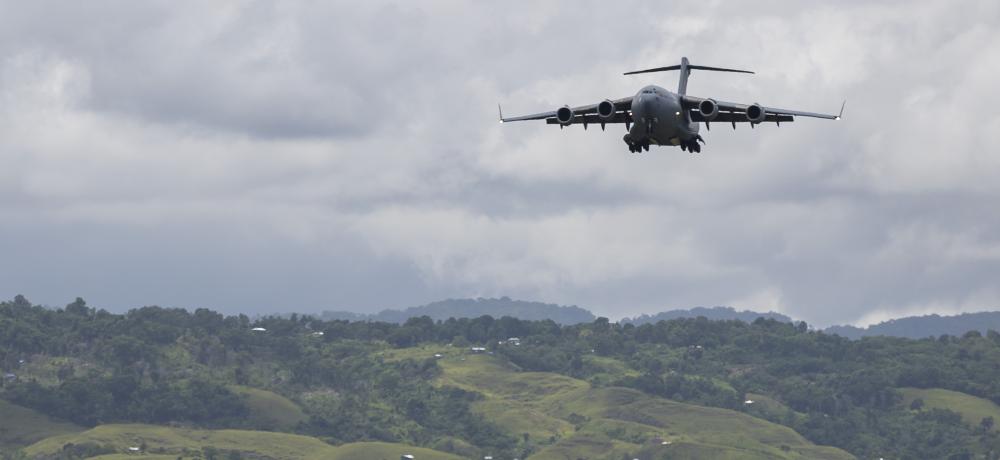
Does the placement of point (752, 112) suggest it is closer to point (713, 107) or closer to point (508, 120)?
point (713, 107)

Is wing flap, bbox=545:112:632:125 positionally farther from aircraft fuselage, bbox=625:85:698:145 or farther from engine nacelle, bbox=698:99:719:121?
engine nacelle, bbox=698:99:719:121

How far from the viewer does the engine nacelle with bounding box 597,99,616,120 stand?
97438 mm

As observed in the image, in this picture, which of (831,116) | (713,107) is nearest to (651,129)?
(713,107)

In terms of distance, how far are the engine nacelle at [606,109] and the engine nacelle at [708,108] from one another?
18.1ft

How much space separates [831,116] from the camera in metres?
96.5

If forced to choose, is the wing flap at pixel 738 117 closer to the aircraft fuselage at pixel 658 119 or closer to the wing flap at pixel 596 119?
the aircraft fuselage at pixel 658 119

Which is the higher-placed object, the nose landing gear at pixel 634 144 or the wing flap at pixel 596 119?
the wing flap at pixel 596 119

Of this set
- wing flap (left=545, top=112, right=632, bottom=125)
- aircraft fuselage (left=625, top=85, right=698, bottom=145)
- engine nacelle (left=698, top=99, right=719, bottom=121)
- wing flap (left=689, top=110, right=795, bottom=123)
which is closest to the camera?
aircraft fuselage (left=625, top=85, right=698, bottom=145)

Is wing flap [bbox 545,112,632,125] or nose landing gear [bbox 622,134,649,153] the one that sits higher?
wing flap [bbox 545,112,632,125]

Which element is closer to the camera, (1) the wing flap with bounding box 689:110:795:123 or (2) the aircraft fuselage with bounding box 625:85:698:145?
(2) the aircraft fuselage with bounding box 625:85:698:145

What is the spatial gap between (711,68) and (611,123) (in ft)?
26.6

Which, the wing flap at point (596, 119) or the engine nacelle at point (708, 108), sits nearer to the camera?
the engine nacelle at point (708, 108)

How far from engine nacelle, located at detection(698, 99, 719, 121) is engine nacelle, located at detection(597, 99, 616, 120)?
18.1 feet

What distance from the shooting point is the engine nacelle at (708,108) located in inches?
3831
